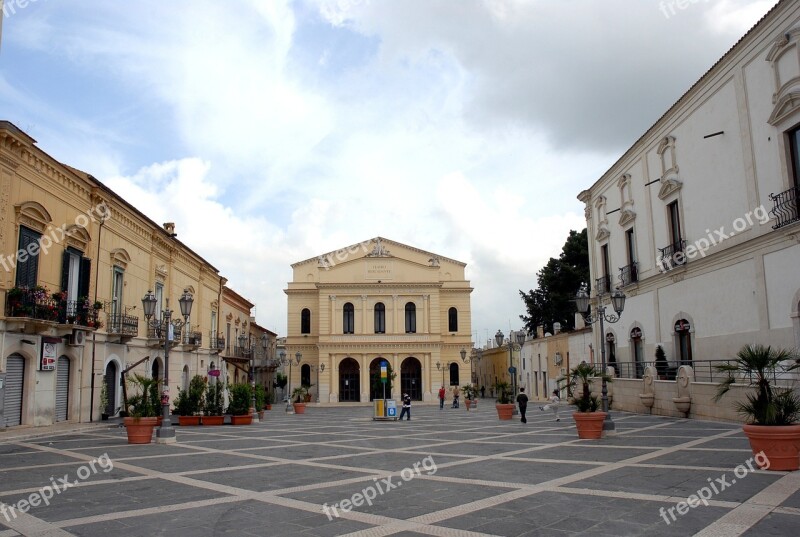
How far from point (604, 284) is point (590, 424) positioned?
55.3 ft

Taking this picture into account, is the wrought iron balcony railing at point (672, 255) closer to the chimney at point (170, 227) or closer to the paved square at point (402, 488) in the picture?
the paved square at point (402, 488)

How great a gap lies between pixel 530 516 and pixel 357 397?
156ft

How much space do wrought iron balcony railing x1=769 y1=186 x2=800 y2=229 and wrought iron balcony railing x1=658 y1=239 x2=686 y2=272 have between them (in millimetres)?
5533

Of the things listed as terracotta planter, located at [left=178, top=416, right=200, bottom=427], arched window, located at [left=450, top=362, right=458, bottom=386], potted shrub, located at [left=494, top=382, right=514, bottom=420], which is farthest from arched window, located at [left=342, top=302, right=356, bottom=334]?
terracotta planter, located at [left=178, top=416, right=200, bottom=427]

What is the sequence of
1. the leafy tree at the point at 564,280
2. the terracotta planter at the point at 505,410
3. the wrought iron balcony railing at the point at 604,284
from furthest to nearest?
the leafy tree at the point at 564,280 < the wrought iron balcony railing at the point at 604,284 < the terracotta planter at the point at 505,410

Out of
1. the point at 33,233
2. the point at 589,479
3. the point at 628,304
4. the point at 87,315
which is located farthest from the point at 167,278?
the point at 589,479

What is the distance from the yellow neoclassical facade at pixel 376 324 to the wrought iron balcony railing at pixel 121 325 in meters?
28.2

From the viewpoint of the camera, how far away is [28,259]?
18672 millimetres

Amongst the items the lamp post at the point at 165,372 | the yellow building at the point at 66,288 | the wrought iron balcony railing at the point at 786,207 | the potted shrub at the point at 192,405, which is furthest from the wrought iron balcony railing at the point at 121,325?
the wrought iron balcony railing at the point at 786,207

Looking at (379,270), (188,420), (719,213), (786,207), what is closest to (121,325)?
(188,420)

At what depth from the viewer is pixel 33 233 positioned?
19047 mm

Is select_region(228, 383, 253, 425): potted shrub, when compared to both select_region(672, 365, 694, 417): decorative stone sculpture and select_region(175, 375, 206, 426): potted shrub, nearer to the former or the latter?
select_region(175, 375, 206, 426): potted shrub

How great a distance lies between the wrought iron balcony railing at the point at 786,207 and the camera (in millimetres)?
16547

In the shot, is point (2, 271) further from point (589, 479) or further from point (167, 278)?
point (589, 479)
